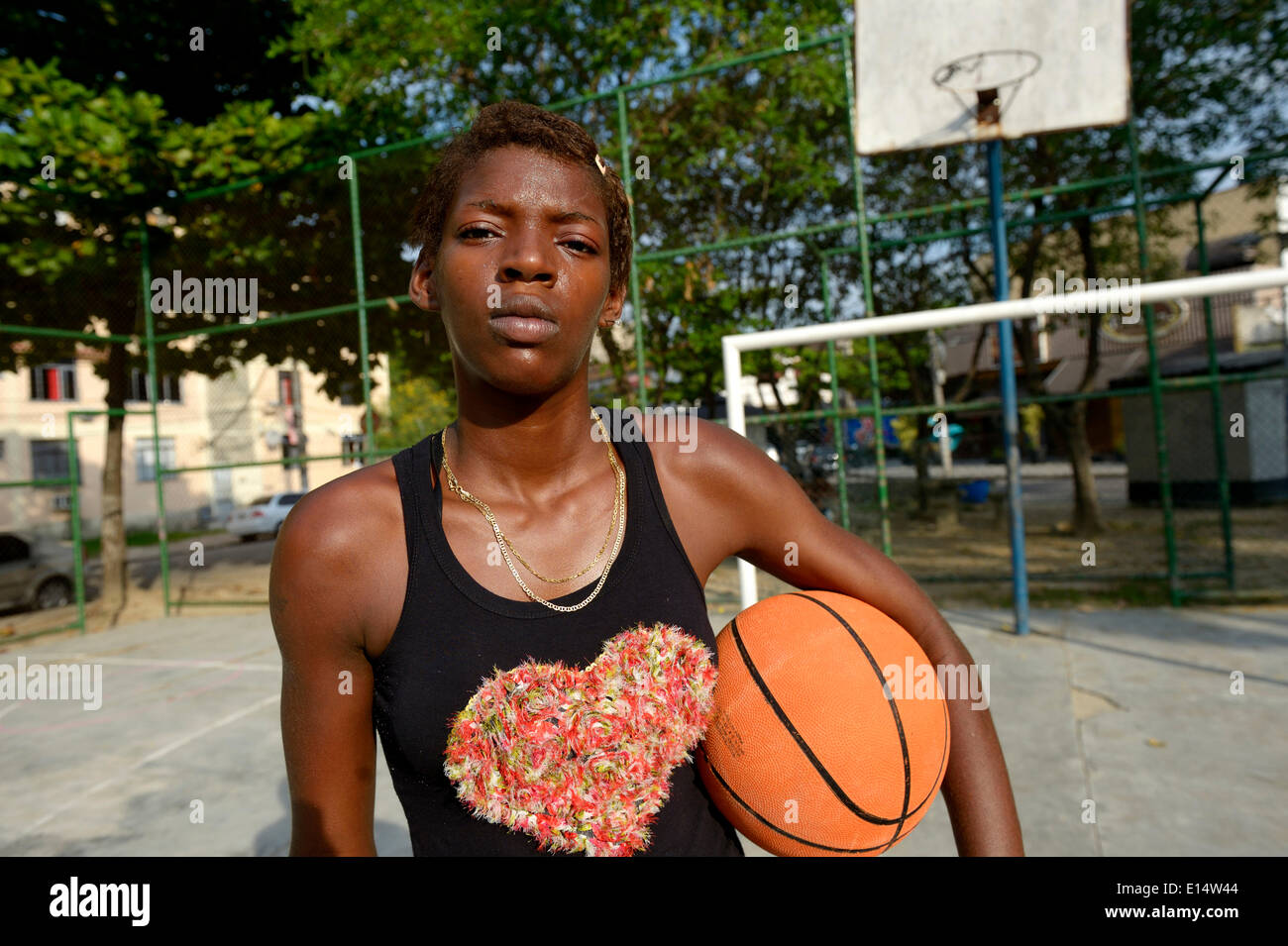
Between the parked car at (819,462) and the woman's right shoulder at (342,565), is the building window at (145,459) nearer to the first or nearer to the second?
the parked car at (819,462)

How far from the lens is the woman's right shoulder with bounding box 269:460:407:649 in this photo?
114cm

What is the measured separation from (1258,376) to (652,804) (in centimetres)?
705

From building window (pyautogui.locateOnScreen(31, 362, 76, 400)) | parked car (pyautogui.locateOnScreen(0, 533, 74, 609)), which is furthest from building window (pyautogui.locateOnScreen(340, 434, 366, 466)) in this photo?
building window (pyautogui.locateOnScreen(31, 362, 76, 400))

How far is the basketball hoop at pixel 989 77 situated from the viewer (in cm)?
635

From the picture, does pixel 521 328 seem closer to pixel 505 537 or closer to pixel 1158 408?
pixel 505 537

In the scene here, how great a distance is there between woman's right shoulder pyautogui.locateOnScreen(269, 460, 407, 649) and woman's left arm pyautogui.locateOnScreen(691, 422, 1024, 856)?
1.65ft

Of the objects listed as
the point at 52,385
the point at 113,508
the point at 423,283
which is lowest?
the point at 113,508

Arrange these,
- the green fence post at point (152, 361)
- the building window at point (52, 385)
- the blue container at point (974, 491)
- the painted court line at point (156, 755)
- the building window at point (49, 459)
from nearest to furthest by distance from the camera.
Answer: the painted court line at point (156, 755)
the green fence post at point (152, 361)
the blue container at point (974, 491)
the building window at point (52, 385)
the building window at point (49, 459)

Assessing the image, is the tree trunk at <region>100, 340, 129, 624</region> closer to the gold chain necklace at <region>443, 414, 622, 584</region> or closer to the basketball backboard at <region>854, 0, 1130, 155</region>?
the basketball backboard at <region>854, 0, 1130, 155</region>

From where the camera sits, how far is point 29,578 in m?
10.1

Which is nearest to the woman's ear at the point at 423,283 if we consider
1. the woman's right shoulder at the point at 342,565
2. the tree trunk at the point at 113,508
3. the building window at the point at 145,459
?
the woman's right shoulder at the point at 342,565

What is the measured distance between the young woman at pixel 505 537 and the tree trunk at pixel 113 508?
10.4 metres

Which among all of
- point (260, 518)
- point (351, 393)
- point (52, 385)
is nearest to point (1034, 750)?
point (351, 393)

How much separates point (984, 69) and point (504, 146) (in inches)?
253
